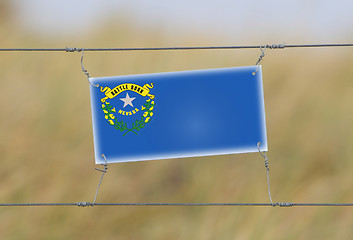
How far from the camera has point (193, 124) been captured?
6.77ft

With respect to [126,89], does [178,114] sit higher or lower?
lower

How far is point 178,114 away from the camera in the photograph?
2.06 m

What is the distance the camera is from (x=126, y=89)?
205 cm

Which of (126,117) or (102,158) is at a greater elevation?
(126,117)

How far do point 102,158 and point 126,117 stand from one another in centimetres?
22

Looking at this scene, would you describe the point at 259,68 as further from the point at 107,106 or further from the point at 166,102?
the point at 107,106

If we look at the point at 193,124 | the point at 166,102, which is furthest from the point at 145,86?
the point at 193,124

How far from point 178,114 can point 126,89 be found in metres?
0.27

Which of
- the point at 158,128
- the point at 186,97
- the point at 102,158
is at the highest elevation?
the point at 186,97

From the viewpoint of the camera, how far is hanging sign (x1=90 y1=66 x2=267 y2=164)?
2033 mm

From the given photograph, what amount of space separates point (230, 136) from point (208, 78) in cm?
29

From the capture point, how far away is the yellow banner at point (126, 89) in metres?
2.04

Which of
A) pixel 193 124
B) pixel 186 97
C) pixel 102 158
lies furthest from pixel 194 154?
pixel 102 158

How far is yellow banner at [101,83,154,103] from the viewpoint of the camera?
80.4 inches
